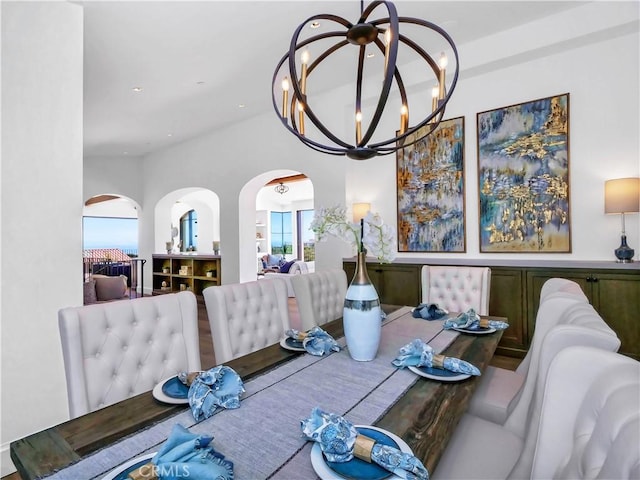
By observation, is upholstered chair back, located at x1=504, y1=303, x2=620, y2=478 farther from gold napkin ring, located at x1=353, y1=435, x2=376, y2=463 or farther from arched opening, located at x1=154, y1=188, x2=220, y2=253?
arched opening, located at x1=154, y1=188, x2=220, y2=253

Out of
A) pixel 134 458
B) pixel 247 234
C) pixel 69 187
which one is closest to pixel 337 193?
pixel 247 234

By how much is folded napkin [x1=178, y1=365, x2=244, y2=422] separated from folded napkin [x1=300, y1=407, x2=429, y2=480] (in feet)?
1.02

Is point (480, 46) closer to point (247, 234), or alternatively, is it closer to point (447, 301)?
point (447, 301)

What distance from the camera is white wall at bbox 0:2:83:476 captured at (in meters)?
2.05

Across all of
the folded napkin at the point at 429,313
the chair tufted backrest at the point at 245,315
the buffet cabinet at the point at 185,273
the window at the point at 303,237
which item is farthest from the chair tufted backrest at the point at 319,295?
the window at the point at 303,237

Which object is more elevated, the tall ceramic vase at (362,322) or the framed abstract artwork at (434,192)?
the framed abstract artwork at (434,192)

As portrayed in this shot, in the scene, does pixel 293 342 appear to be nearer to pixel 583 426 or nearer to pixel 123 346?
pixel 123 346

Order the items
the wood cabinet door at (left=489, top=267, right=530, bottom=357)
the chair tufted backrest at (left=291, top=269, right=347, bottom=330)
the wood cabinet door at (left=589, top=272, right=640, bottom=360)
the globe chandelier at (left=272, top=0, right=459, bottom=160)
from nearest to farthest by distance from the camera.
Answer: the globe chandelier at (left=272, top=0, right=459, bottom=160) < the chair tufted backrest at (left=291, top=269, right=347, bottom=330) < the wood cabinet door at (left=589, top=272, right=640, bottom=360) < the wood cabinet door at (left=489, top=267, right=530, bottom=357)

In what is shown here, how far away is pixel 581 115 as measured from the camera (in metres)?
3.32

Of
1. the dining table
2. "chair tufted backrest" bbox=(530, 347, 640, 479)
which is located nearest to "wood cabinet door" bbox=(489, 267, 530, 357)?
the dining table

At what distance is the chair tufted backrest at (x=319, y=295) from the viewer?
2348mm

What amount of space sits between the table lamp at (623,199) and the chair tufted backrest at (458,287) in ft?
4.18

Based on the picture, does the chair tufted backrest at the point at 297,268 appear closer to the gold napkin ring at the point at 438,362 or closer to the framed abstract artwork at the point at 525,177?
the framed abstract artwork at the point at 525,177

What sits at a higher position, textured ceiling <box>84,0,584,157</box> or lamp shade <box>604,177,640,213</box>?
textured ceiling <box>84,0,584,157</box>
